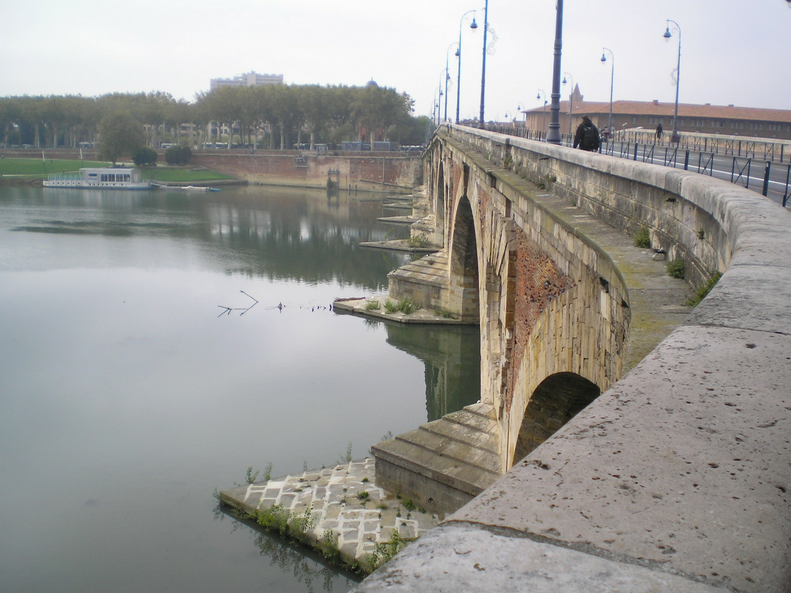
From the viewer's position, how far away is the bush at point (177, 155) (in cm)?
7650

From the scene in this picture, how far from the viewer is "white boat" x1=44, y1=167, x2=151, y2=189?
6550cm

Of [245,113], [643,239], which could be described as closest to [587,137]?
[643,239]

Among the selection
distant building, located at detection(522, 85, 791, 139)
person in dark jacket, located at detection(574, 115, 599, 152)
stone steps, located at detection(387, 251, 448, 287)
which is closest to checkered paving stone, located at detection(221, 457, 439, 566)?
person in dark jacket, located at detection(574, 115, 599, 152)

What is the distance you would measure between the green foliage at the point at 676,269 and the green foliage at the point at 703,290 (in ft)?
1.13

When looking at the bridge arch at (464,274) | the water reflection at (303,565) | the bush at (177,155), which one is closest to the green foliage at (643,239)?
the water reflection at (303,565)

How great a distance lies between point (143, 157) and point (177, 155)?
365cm

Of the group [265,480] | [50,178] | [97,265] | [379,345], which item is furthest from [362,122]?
[265,480]

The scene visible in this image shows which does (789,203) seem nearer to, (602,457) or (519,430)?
(519,430)

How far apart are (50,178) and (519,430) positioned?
6843 cm

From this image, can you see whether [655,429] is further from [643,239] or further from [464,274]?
[464,274]

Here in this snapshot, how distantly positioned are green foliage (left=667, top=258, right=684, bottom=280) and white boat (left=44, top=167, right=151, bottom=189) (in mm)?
66718

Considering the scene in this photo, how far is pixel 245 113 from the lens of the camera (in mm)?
78000

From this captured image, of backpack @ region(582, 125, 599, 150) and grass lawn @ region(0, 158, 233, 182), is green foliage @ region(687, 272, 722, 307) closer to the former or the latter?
backpack @ region(582, 125, 599, 150)

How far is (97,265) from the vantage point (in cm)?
3069
